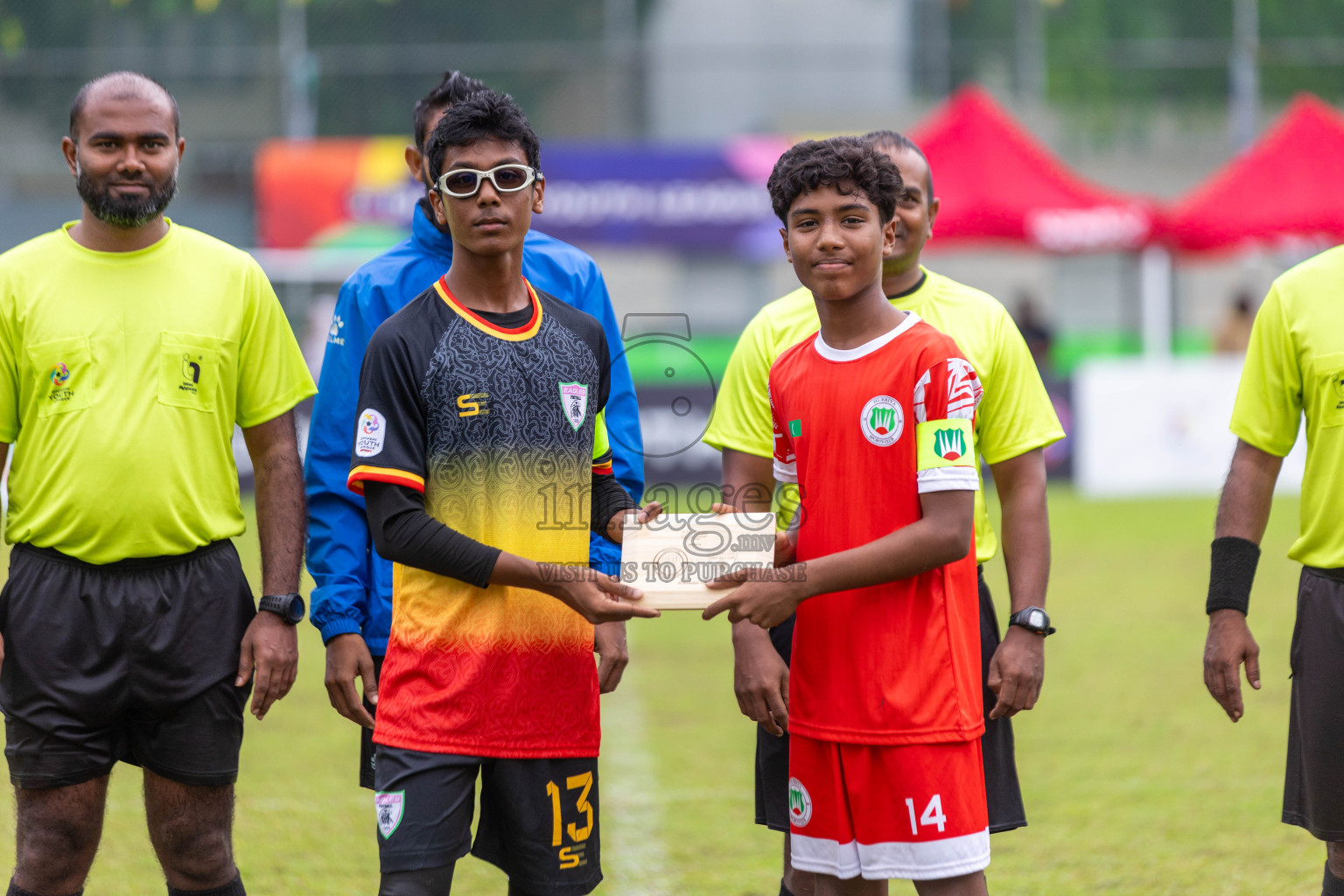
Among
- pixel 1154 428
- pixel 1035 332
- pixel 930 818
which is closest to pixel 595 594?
pixel 930 818

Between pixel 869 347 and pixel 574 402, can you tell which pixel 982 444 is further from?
pixel 574 402

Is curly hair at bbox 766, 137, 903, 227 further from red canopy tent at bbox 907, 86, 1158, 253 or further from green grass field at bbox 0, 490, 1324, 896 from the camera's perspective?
red canopy tent at bbox 907, 86, 1158, 253

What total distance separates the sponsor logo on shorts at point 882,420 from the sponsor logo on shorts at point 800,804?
31.1 inches

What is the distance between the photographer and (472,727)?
3156 millimetres

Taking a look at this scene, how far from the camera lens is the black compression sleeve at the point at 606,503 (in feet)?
11.2

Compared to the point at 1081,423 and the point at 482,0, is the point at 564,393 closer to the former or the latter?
the point at 1081,423

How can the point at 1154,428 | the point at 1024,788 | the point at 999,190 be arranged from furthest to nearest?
the point at 1154,428
the point at 999,190
the point at 1024,788

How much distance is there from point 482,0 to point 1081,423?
11036 millimetres

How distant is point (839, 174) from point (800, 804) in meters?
1.39

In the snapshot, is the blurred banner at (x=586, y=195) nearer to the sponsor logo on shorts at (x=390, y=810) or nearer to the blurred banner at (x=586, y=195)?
the blurred banner at (x=586, y=195)

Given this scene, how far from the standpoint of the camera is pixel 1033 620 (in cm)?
353

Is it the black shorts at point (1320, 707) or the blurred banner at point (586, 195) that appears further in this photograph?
the blurred banner at point (586, 195)

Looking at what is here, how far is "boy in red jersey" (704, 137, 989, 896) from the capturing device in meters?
3.06

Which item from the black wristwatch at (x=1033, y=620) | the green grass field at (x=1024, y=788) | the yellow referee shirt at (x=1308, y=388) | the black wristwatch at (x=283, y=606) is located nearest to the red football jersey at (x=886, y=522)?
the black wristwatch at (x=1033, y=620)
